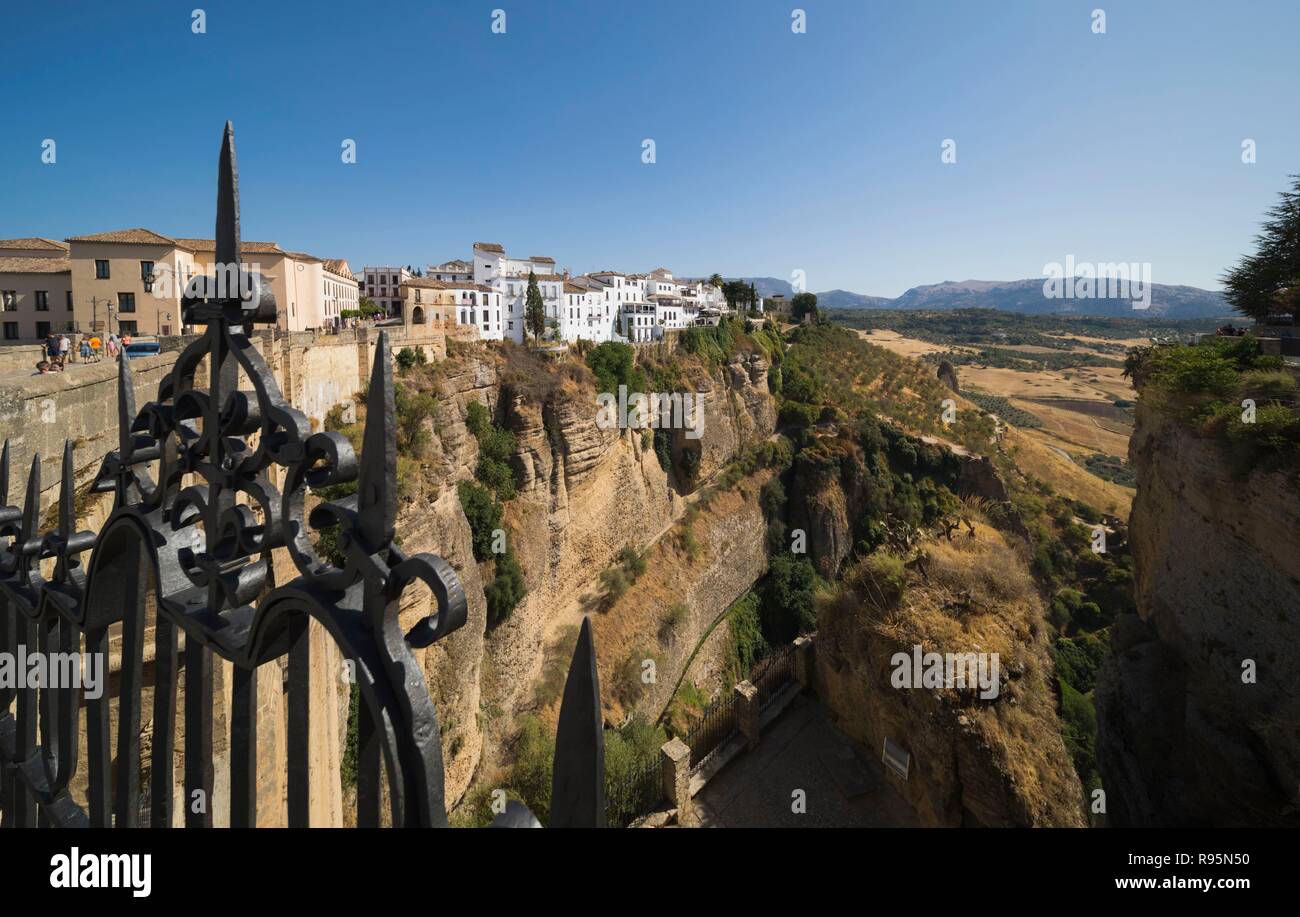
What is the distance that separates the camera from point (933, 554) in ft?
36.3

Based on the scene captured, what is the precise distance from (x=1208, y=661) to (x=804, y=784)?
22.8ft

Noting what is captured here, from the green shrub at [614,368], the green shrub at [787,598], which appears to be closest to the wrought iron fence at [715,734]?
the green shrub at [614,368]

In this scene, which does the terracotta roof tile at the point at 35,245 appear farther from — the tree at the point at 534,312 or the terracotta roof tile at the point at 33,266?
the tree at the point at 534,312

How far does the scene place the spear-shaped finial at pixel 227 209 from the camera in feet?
5.29

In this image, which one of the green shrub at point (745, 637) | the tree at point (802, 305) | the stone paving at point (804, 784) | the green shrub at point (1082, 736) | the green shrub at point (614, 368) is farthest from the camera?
the tree at point (802, 305)

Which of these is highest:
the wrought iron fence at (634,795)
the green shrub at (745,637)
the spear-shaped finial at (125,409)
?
the spear-shaped finial at (125,409)

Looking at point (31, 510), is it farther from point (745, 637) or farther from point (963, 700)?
point (745, 637)

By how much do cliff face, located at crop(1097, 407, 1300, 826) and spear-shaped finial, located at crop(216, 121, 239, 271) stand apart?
38.9 ft

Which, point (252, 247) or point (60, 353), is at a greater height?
point (252, 247)

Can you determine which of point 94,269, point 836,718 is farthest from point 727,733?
point 94,269

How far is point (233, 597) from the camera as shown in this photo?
1647 mm

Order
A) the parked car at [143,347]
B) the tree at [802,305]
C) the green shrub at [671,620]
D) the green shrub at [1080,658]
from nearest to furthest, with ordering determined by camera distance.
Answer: the parked car at [143,347] → the green shrub at [1080,658] → the green shrub at [671,620] → the tree at [802,305]

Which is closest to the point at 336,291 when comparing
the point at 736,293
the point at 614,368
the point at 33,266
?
the point at 33,266
